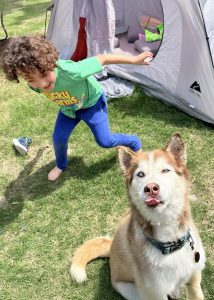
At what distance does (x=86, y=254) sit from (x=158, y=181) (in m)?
0.98

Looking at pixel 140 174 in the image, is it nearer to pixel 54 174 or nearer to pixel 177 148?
pixel 177 148

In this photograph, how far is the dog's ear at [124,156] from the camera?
2.33 metres

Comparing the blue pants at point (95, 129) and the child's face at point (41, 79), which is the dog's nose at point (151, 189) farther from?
the blue pants at point (95, 129)

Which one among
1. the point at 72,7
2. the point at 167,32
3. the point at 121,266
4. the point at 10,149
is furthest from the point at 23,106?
the point at 121,266

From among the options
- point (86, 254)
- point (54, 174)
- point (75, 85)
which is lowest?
point (54, 174)

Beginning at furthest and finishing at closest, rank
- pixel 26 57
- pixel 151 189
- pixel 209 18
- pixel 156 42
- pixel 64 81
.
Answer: pixel 156 42 < pixel 209 18 < pixel 64 81 < pixel 26 57 < pixel 151 189

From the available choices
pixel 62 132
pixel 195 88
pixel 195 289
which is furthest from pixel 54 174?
pixel 195 289

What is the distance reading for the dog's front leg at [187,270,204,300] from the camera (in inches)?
97.0

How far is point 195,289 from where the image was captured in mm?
2500

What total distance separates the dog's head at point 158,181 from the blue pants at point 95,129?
129 cm

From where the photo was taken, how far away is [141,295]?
2404 millimetres

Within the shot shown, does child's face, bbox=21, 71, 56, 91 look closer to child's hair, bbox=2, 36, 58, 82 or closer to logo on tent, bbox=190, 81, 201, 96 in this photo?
child's hair, bbox=2, 36, 58, 82

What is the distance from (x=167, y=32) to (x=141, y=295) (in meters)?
2.92

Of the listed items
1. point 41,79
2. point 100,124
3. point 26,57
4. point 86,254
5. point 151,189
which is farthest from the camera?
point 100,124
